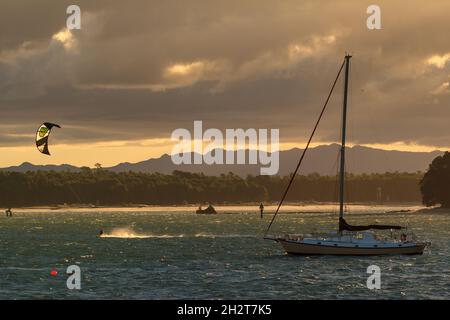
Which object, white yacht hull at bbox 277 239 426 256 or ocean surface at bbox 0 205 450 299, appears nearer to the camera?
ocean surface at bbox 0 205 450 299

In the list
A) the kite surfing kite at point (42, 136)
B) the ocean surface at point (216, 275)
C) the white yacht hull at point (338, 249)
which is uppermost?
the kite surfing kite at point (42, 136)

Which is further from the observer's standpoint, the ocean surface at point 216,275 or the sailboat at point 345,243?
the sailboat at point 345,243

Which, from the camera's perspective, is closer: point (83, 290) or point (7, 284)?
point (83, 290)

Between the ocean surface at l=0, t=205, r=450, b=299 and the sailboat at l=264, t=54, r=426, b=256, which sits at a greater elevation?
the sailboat at l=264, t=54, r=426, b=256

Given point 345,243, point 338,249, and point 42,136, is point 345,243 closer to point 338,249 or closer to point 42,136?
point 338,249

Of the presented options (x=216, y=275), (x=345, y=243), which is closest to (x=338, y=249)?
(x=345, y=243)

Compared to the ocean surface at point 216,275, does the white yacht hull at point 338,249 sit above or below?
above

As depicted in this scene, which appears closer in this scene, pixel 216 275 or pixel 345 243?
pixel 216 275

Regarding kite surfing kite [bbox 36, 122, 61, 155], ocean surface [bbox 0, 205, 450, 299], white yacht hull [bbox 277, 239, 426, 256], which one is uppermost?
kite surfing kite [bbox 36, 122, 61, 155]
